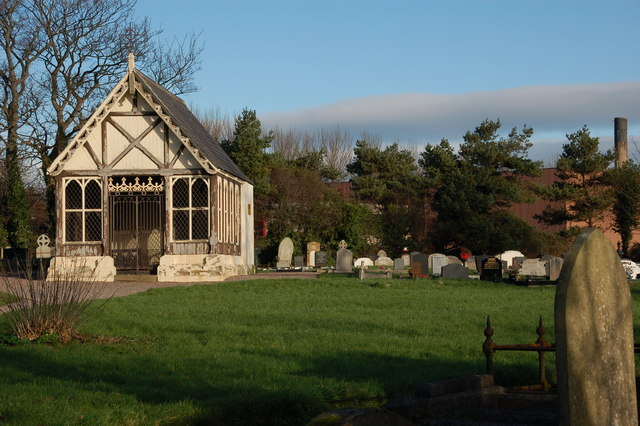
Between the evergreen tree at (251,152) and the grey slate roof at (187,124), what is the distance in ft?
43.4

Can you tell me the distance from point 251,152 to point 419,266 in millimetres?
21742

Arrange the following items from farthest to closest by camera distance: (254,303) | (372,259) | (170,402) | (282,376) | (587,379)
→ (372,259)
(254,303)
(282,376)
(170,402)
(587,379)

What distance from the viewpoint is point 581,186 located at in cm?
5050

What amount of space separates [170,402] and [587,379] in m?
5.03

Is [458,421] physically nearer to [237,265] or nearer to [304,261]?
[237,265]

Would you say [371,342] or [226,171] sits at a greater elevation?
[226,171]

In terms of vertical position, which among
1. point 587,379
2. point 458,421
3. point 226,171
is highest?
point 226,171

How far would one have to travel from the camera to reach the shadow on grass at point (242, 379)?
30.1 ft

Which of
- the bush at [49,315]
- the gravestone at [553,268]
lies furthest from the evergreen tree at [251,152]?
the bush at [49,315]

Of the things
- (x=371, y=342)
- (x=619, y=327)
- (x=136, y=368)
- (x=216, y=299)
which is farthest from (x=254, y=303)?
(x=619, y=327)

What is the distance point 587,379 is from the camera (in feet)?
18.7

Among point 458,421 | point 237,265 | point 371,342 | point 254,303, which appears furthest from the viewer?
point 237,265

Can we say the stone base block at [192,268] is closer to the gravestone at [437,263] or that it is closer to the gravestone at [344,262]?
the gravestone at [344,262]

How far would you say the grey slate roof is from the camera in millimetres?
29375
